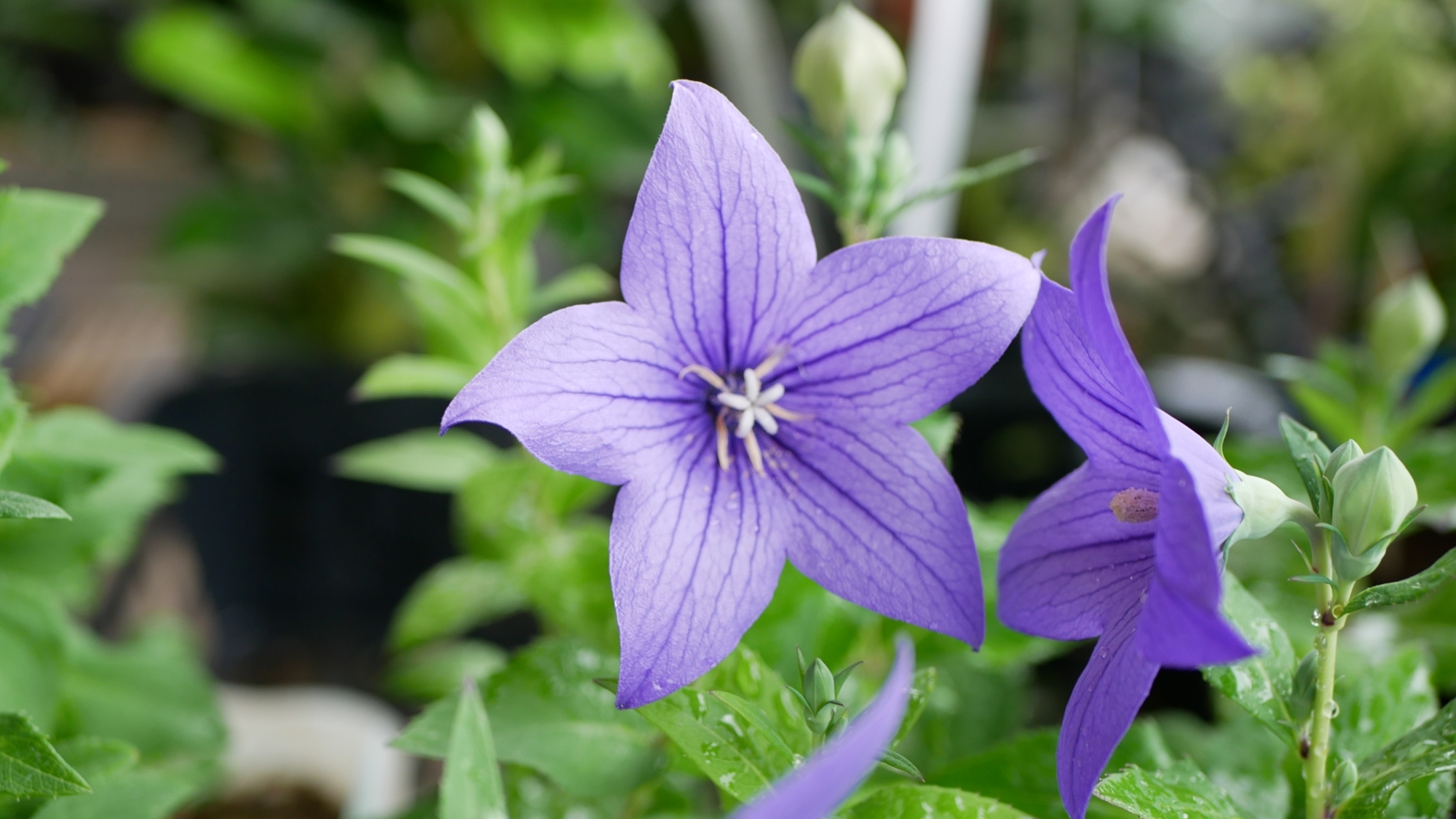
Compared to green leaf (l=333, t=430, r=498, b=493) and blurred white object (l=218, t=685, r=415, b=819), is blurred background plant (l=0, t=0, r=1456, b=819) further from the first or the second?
blurred white object (l=218, t=685, r=415, b=819)

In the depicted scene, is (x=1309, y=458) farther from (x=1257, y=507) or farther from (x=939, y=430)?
(x=939, y=430)

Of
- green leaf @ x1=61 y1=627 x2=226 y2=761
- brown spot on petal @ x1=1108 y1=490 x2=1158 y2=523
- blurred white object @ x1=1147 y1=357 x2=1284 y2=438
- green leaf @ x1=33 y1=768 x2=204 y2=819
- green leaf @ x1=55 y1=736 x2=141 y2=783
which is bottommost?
green leaf @ x1=61 y1=627 x2=226 y2=761

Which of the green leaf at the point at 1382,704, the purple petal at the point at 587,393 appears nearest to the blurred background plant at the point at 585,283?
the green leaf at the point at 1382,704

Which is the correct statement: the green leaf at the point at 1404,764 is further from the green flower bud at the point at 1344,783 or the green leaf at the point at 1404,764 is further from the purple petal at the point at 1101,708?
the purple petal at the point at 1101,708

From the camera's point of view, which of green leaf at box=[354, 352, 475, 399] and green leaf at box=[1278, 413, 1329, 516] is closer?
green leaf at box=[1278, 413, 1329, 516]

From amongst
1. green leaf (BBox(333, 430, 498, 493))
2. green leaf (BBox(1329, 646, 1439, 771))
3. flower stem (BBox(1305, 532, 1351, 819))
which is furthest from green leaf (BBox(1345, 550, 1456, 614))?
green leaf (BBox(333, 430, 498, 493))

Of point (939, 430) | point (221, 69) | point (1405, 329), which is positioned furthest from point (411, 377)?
point (221, 69)
